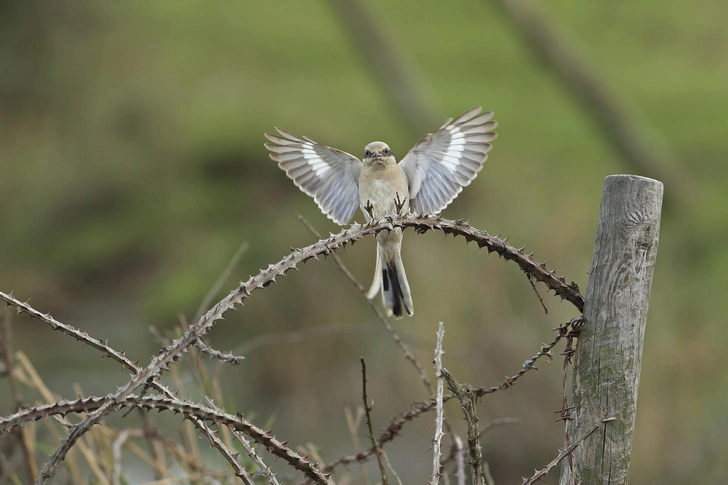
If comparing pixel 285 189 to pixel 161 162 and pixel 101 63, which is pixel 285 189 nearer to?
pixel 161 162

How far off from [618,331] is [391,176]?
1.60 meters

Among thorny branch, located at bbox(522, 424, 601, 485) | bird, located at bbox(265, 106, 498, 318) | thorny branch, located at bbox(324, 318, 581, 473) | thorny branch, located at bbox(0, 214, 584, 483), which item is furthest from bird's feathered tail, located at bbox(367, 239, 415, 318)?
thorny branch, located at bbox(522, 424, 601, 485)

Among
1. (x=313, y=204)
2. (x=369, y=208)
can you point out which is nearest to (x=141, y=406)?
(x=369, y=208)

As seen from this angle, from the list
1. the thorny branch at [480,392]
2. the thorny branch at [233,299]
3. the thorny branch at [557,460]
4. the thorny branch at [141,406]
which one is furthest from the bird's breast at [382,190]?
the thorny branch at [141,406]

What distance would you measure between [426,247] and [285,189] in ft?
14.9

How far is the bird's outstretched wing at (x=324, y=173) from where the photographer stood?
3559 mm

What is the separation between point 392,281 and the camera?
3.50m

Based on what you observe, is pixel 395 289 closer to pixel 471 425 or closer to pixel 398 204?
pixel 398 204

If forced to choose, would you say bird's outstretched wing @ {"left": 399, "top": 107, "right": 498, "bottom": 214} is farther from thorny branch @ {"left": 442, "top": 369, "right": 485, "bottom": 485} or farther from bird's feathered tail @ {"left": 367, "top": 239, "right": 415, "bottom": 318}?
thorny branch @ {"left": 442, "top": 369, "right": 485, "bottom": 485}

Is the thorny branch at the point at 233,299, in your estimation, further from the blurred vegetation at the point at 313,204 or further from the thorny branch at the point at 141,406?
the blurred vegetation at the point at 313,204

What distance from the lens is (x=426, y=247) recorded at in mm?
7602

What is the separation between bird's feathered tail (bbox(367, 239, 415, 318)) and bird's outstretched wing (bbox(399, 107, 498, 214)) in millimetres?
227

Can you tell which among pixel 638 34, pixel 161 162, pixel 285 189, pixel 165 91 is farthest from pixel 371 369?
pixel 638 34

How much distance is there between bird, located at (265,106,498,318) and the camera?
11.1 ft
